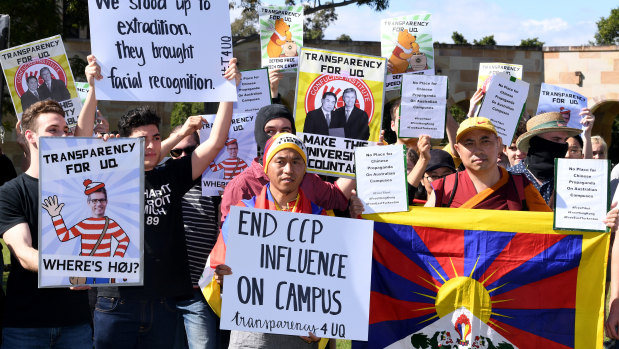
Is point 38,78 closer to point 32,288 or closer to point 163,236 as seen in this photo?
point 163,236

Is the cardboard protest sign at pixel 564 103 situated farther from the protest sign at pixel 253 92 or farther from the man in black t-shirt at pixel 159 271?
the man in black t-shirt at pixel 159 271

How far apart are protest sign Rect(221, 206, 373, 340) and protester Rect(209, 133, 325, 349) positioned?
0.44ft

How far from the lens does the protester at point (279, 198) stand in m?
3.94

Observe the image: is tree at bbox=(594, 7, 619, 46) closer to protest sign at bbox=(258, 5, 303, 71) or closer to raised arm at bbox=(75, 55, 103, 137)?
protest sign at bbox=(258, 5, 303, 71)

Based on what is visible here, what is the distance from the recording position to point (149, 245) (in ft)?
14.4

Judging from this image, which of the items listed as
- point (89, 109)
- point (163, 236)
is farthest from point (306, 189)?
point (89, 109)

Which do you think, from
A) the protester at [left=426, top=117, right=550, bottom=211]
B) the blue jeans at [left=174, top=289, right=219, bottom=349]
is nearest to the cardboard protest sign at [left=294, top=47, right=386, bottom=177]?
the protester at [left=426, top=117, right=550, bottom=211]

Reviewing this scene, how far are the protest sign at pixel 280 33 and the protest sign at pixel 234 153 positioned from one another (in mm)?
987

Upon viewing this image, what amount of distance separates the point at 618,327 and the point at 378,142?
72.2 inches

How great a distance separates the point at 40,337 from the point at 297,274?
50.6 inches

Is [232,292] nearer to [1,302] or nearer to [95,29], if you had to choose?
[1,302]

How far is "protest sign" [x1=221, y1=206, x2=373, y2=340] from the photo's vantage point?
12.4 feet

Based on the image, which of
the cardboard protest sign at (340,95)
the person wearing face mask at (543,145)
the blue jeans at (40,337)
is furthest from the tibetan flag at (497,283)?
the blue jeans at (40,337)

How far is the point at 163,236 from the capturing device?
4.40m
